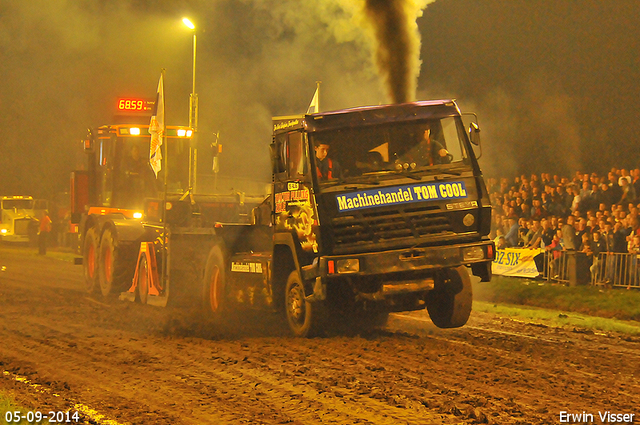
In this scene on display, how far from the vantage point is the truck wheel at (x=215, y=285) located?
1247 cm

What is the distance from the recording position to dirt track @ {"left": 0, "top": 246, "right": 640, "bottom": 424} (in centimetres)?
664

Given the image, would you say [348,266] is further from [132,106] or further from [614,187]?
[132,106]

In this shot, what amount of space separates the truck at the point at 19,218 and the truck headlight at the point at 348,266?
96.0ft

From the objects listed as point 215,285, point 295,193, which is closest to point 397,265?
point 295,193

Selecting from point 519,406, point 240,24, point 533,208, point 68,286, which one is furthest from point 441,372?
point 240,24

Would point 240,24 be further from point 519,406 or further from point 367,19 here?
point 519,406

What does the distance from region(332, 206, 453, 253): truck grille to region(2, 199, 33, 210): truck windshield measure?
31427mm

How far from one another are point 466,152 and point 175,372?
4.21m

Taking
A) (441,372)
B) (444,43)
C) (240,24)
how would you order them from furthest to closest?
(240,24)
(444,43)
(441,372)

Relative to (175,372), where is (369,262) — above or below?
above

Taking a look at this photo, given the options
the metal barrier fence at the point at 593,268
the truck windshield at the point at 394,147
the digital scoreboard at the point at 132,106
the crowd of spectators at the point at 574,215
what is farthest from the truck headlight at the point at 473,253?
the digital scoreboard at the point at 132,106

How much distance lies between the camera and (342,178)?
9.60 metres

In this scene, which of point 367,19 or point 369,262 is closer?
point 369,262

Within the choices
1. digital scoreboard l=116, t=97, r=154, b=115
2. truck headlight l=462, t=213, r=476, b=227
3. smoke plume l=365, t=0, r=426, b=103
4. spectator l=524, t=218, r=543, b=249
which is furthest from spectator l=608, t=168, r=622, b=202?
digital scoreboard l=116, t=97, r=154, b=115
